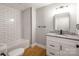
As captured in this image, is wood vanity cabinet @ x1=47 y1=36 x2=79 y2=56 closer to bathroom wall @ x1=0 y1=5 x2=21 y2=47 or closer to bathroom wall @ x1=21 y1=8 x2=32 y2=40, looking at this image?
bathroom wall @ x1=21 y1=8 x2=32 y2=40

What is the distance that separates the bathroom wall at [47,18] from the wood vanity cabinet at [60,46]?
0.09 meters

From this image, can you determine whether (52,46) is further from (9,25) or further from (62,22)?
(9,25)

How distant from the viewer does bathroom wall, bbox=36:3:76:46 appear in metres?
0.87

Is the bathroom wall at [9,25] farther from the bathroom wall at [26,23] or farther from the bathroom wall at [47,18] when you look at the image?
the bathroom wall at [47,18]

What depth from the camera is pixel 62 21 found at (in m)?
0.95

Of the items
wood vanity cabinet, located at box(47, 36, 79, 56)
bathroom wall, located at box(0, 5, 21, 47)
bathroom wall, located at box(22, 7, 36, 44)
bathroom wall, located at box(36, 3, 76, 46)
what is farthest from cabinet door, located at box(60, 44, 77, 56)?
bathroom wall, located at box(0, 5, 21, 47)

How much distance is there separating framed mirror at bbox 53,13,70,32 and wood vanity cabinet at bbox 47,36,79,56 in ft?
0.52

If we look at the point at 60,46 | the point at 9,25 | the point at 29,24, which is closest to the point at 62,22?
the point at 60,46

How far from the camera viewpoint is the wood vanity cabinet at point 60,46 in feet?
2.59

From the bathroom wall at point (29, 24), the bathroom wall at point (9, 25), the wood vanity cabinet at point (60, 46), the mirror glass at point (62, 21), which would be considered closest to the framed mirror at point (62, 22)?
the mirror glass at point (62, 21)

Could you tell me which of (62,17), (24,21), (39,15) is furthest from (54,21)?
(24,21)

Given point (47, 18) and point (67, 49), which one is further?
point (47, 18)

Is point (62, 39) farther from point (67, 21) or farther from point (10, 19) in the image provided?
point (10, 19)

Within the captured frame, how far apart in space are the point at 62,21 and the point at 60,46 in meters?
0.35
